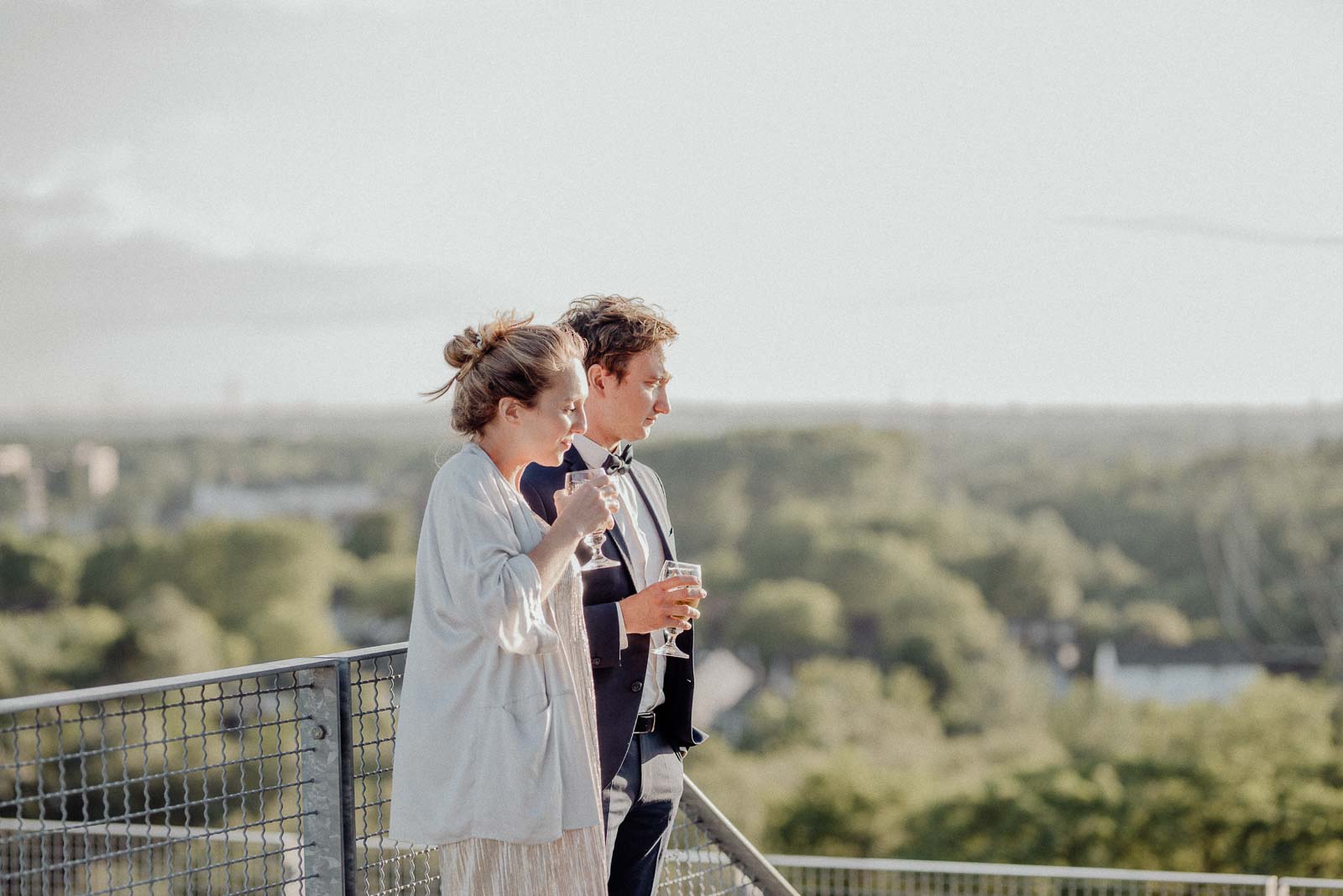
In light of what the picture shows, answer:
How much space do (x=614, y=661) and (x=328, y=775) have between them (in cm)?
56

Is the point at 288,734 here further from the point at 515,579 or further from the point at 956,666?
the point at 515,579

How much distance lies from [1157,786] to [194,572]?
44.9 meters

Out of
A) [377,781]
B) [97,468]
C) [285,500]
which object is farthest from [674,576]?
[97,468]

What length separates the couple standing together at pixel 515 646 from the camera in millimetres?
2062

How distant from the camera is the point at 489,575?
2.03 metres

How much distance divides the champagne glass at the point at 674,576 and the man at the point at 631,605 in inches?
0.6

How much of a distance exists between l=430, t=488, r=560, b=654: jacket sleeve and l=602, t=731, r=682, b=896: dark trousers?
0.54 metres

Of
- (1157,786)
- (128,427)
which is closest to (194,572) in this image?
(128,427)

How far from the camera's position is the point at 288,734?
32.1 meters

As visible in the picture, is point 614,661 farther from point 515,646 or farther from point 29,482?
point 29,482

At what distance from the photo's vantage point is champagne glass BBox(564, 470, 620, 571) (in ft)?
7.25

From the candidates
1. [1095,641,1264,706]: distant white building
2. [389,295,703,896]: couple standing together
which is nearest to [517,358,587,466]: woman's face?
[389,295,703,896]: couple standing together

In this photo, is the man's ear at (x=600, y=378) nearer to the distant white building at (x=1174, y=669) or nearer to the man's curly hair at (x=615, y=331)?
the man's curly hair at (x=615, y=331)

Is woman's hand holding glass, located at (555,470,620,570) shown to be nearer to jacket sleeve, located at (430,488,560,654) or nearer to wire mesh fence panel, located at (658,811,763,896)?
jacket sleeve, located at (430,488,560,654)
